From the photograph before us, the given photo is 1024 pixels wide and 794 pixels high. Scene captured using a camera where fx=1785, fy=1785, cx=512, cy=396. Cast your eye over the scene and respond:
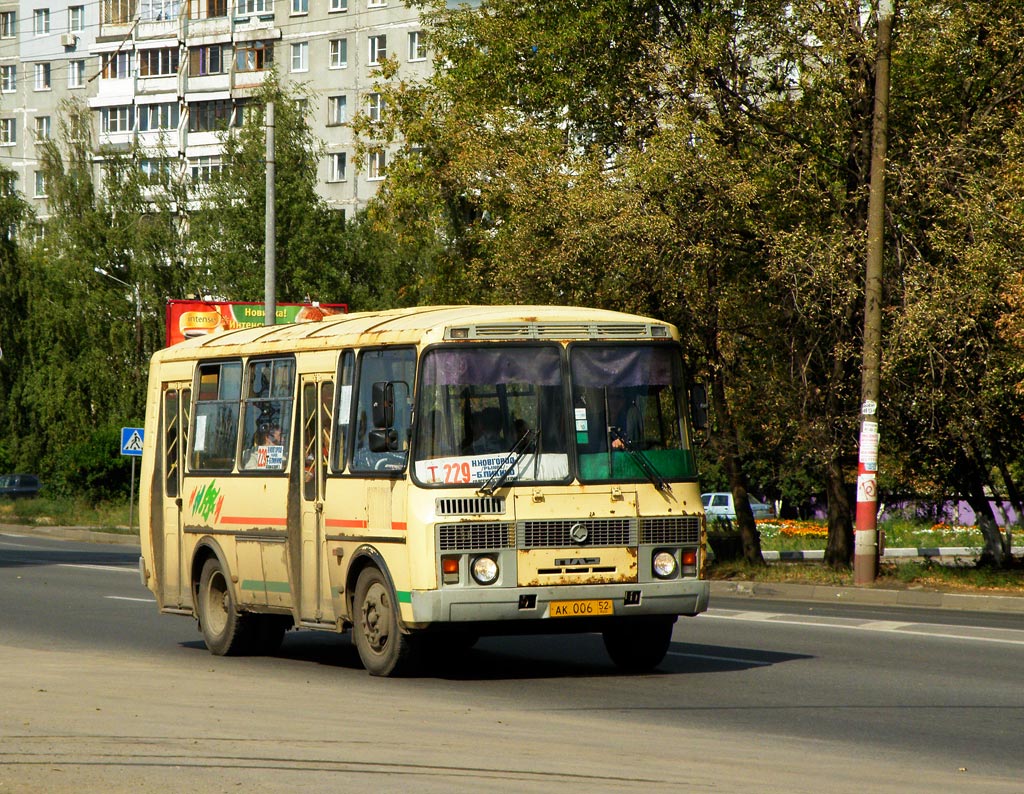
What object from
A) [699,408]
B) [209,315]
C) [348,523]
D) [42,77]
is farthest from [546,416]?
[42,77]

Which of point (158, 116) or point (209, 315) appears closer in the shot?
point (209, 315)

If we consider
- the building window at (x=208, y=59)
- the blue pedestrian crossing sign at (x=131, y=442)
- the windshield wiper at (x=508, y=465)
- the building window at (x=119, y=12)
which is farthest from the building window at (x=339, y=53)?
the windshield wiper at (x=508, y=465)

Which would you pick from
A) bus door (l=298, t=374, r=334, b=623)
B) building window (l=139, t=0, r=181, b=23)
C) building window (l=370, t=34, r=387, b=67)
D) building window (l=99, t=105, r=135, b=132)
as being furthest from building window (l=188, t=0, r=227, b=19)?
bus door (l=298, t=374, r=334, b=623)

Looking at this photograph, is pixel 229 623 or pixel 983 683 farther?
pixel 229 623

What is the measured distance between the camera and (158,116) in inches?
3450

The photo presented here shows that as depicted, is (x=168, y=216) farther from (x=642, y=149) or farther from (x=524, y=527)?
(x=524, y=527)

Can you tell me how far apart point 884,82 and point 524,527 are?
13846mm

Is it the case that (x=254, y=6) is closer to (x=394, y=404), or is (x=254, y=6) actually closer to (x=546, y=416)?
Result: (x=394, y=404)

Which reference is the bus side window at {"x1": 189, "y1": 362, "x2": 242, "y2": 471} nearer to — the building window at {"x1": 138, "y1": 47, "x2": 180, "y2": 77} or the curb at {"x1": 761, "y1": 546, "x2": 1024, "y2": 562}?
the curb at {"x1": 761, "y1": 546, "x2": 1024, "y2": 562}

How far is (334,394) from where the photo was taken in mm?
14008

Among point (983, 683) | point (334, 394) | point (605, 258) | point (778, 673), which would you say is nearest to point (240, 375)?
point (334, 394)

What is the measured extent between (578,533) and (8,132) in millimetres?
95442

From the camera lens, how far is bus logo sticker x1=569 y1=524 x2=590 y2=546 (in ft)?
42.7

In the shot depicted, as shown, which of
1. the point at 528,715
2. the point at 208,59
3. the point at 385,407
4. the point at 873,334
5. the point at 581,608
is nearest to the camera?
the point at 528,715
